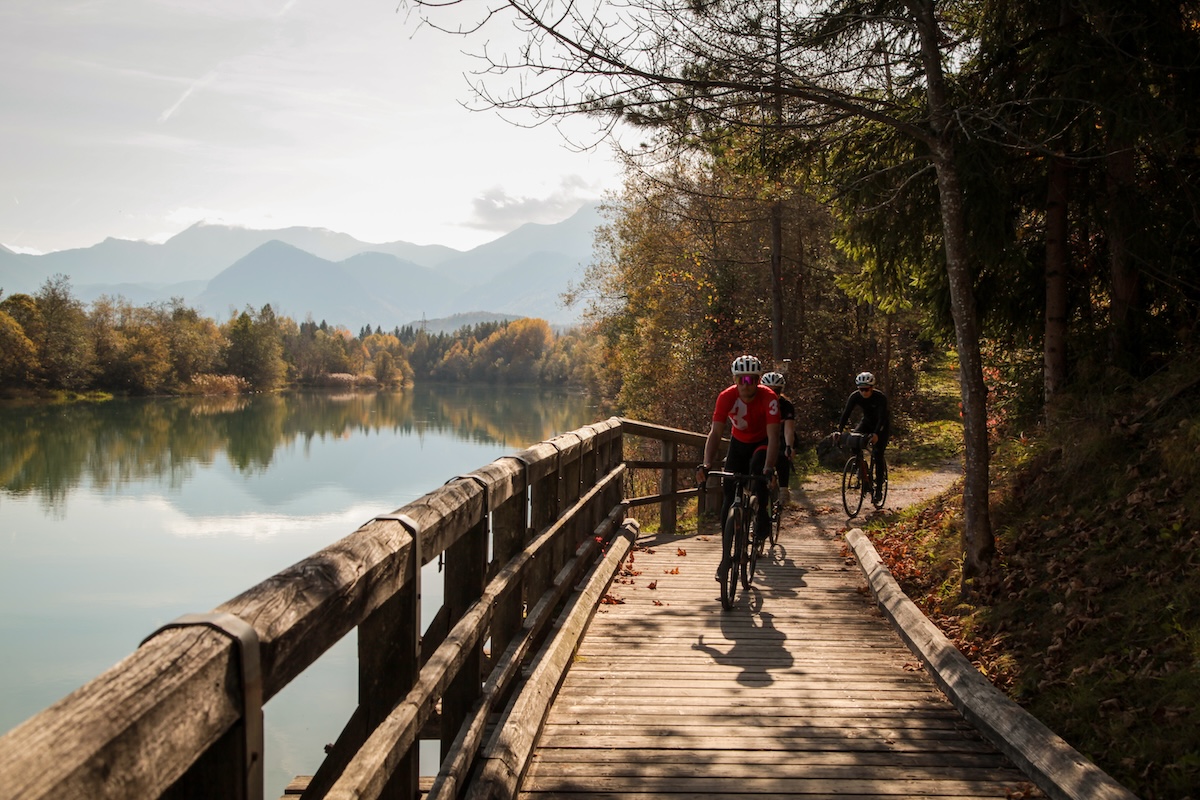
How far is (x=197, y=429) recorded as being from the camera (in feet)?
240

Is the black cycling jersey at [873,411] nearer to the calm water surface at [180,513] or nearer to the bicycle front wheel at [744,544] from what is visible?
the bicycle front wheel at [744,544]

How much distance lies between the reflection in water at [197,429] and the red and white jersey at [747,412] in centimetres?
3965

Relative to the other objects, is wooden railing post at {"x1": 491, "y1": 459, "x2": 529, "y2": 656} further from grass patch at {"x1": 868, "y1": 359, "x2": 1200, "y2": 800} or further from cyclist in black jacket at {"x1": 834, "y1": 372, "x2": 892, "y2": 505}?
cyclist in black jacket at {"x1": 834, "y1": 372, "x2": 892, "y2": 505}

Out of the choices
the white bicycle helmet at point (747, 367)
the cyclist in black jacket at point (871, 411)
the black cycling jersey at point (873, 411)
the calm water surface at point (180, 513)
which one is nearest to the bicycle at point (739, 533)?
the white bicycle helmet at point (747, 367)

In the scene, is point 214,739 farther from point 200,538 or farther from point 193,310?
point 193,310

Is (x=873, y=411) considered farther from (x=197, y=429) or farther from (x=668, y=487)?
(x=197, y=429)

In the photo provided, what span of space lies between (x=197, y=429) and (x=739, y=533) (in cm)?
→ 7290

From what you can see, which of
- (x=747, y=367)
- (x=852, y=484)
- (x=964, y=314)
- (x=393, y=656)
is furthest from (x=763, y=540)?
(x=393, y=656)

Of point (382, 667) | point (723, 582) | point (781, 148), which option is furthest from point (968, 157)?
point (382, 667)

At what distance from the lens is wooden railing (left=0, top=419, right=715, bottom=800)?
1389 millimetres

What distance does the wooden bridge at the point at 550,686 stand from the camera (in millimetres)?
1586

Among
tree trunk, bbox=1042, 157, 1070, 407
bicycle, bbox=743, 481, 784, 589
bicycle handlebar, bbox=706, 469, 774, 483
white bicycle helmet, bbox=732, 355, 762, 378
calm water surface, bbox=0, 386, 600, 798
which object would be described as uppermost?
tree trunk, bbox=1042, 157, 1070, 407

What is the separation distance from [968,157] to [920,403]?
18.7 metres

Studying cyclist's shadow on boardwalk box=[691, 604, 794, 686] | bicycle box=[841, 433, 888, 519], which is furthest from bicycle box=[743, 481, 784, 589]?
bicycle box=[841, 433, 888, 519]
